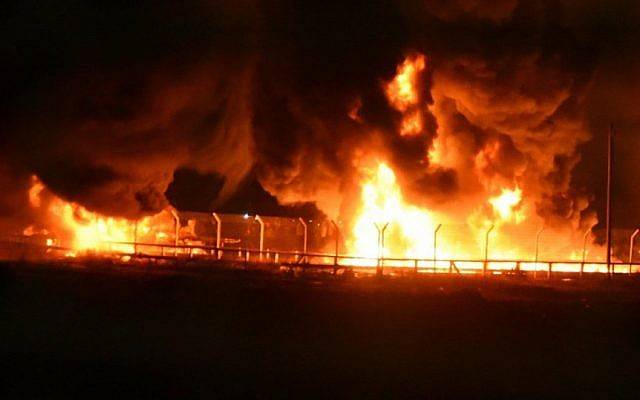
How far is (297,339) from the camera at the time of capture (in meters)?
17.0

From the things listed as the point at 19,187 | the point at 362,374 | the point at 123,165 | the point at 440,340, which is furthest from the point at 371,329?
the point at 19,187

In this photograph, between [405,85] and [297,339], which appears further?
[405,85]

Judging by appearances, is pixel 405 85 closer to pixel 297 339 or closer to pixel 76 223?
pixel 76 223

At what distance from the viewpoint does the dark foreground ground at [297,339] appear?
1335cm

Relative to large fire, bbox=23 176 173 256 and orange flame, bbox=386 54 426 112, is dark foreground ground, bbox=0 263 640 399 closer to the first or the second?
large fire, bbox=23 176 173 256

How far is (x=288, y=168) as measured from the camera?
133 feet

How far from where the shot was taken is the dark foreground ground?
13352 mm

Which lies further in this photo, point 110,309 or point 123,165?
point 123,165

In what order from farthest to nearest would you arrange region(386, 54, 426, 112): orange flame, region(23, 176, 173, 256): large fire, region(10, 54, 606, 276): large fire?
region(386, 54, 426, 112): orange flame → region(10, 54, 606, 276): large fire → region(23, 176, 173, 256): large fire

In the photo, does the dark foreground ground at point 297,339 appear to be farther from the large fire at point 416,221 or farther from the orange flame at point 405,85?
the orange flame at point 405,85

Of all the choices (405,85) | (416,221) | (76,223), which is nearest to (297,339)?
(76,223)

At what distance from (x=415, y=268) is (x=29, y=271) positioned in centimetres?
1435

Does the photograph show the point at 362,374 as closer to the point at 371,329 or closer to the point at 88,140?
the point at 371,329

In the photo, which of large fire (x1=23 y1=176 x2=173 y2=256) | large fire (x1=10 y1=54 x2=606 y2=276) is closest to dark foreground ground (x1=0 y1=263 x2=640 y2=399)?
large fire (x1=23 y1=176 x2=173 y2=256)
